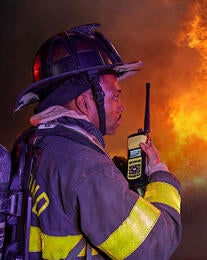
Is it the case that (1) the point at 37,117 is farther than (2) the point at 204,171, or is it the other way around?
(2) the point at 204,171

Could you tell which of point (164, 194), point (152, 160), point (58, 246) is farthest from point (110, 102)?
point (58, 246)

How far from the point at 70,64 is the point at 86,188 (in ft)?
3.14

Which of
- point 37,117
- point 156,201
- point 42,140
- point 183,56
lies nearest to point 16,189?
point 42,140

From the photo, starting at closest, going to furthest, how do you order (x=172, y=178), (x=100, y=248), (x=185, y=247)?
(x=100, y=248) → (x=172, y=178) → (x=185, y=247)

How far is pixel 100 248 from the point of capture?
1.65m

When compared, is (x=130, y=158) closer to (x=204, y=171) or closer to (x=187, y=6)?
(x=187, y=6)

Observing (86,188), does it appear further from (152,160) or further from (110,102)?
(110,102)

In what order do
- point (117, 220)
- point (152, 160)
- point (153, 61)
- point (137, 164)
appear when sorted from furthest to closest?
point (153, 61) < point (137, 164) < point (152, 160) < point (117, 220)

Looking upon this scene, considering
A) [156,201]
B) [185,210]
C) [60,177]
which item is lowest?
[185,210]

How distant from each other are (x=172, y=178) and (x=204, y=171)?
5.40m

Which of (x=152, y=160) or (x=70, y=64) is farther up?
(x=70, y=64)

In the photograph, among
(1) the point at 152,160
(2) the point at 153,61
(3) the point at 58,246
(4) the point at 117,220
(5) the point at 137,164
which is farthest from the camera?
(2) the point at 153,61

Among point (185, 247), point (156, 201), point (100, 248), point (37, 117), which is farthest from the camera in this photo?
point (185, 247)

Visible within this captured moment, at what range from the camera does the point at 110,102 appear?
7.59 ft
